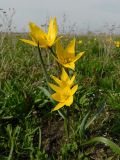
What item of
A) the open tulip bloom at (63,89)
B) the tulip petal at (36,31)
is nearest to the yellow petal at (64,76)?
the open tulip bloom at (63,89)

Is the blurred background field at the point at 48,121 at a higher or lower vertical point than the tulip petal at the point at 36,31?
lower

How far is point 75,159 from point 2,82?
3.87 feet

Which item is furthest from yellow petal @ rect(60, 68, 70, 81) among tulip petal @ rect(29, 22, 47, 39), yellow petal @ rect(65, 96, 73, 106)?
tulip petal @ rect(29, 22, 47, 39)

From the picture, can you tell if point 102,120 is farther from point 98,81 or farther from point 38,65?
point 38,65

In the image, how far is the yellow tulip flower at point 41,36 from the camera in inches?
80.0

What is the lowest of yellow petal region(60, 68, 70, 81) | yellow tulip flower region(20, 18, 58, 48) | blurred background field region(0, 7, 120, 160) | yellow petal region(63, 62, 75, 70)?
blurred background field region(0, 7, 120, 160)

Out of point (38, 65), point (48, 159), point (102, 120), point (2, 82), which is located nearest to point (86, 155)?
point (48, 159)

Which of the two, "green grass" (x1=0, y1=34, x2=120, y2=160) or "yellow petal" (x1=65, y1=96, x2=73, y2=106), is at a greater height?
"yellow petal" (x1=65, y1=96, x2=73, y2=106)

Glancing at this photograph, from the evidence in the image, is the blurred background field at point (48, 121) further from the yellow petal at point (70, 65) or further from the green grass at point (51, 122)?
the yellow petal at point (70, 65)

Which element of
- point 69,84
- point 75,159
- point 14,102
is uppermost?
point 69,84

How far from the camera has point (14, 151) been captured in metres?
2.38

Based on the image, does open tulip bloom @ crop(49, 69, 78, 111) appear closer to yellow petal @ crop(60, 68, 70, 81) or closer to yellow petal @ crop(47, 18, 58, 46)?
yellow petal @ crop(60, 68, 70, 81)

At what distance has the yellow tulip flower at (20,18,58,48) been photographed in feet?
6.66

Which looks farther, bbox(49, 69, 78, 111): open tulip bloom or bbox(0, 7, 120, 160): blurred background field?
bbox(0, 7, 120, 160): blurred background field
